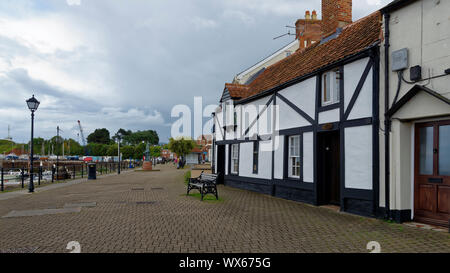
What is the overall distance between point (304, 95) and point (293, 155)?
2557 millimetres

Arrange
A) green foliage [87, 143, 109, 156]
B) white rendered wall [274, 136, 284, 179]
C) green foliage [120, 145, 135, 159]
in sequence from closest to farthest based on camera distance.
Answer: white rendered wall [274, 136, 284, 179], green foliage [120, 145, 135, 159], green foliage [87, 143, 109, 156]

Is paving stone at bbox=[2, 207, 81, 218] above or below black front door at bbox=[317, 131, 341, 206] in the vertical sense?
below

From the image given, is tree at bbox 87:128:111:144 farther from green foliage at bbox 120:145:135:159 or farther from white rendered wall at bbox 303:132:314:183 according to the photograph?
white rendered wall at bbox 303:132:314:183

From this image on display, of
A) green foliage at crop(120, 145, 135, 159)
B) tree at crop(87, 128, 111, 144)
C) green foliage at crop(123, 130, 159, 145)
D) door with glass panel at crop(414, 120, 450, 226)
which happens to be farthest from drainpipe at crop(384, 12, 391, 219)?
tree at crop(87, 128, 111, 144)

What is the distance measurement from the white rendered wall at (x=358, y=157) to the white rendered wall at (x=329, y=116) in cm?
70

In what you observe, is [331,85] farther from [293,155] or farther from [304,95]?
[293,155]

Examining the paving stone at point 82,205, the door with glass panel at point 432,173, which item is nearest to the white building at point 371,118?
the door with glass panel at point 432,173

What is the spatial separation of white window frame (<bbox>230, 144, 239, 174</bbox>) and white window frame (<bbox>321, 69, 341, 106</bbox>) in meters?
8.10

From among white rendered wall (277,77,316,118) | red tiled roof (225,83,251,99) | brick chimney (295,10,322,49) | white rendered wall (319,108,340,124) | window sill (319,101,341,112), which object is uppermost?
brick chimney (295,10,322,49)

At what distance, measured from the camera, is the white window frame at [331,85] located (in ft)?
35.1

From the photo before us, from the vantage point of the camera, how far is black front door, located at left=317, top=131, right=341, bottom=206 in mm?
11070

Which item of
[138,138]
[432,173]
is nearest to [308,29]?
[432,173]

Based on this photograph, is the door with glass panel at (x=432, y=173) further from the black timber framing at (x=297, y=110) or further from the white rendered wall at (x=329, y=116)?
the black timber framing at (x=297, y=110)
